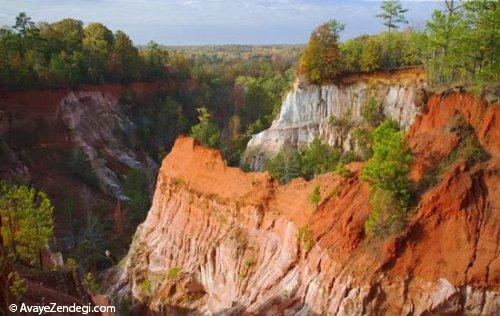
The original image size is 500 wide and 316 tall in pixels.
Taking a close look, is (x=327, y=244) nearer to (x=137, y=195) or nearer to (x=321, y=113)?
(x=321, y=113)

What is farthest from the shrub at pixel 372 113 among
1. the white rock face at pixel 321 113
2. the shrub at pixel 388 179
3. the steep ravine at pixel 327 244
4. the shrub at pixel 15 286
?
the shrub at pixel 15 286

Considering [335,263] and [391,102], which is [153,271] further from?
[391,102]

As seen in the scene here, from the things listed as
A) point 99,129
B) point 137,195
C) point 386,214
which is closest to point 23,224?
point 386,214

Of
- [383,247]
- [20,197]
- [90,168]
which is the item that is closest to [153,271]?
[20,197]

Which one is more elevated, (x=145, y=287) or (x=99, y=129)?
(x=99, y=129)

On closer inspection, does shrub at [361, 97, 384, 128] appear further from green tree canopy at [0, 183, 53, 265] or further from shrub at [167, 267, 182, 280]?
green tree canopy at [0, 183, 53, 265]

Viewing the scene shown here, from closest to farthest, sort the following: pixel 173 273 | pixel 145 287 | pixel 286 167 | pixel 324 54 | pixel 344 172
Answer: pixel 344 172 → pixel 173 273 → pixel 145 287 → pixel 286 167 → pixel 324 54

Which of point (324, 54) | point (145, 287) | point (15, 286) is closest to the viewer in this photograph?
point (15, 286)

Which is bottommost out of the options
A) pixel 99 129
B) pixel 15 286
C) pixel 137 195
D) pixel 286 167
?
pixel 137 195
